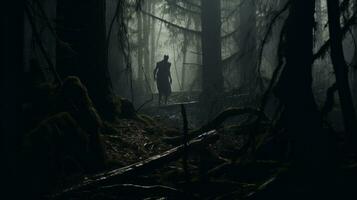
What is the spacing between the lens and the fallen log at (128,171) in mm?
5285

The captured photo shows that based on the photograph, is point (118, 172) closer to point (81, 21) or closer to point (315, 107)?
point (315, 107)

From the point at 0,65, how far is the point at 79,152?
6.86ft

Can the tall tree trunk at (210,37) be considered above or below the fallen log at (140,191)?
above

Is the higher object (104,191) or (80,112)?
(80,112)

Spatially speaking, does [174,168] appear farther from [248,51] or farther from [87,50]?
[87,50]

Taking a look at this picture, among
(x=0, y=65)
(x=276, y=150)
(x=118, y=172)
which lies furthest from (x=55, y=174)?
(x=276, y=150)

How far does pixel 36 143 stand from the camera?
18.9 feet

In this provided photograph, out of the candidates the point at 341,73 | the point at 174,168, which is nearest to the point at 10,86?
the point at 174,168

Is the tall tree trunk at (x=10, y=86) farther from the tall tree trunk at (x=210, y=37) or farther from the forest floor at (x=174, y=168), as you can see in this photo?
the tall tree trunk at (x=210, y=37)

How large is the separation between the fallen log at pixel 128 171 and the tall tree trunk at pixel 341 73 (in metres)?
2.21

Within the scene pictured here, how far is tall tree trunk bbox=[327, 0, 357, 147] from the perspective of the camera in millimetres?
5312

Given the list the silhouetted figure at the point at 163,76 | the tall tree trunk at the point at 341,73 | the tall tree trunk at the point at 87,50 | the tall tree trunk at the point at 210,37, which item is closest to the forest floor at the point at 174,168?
the tall tree trunk at the point at 87,50

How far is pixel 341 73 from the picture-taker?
5.37 m

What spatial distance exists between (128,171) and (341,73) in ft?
8.97
